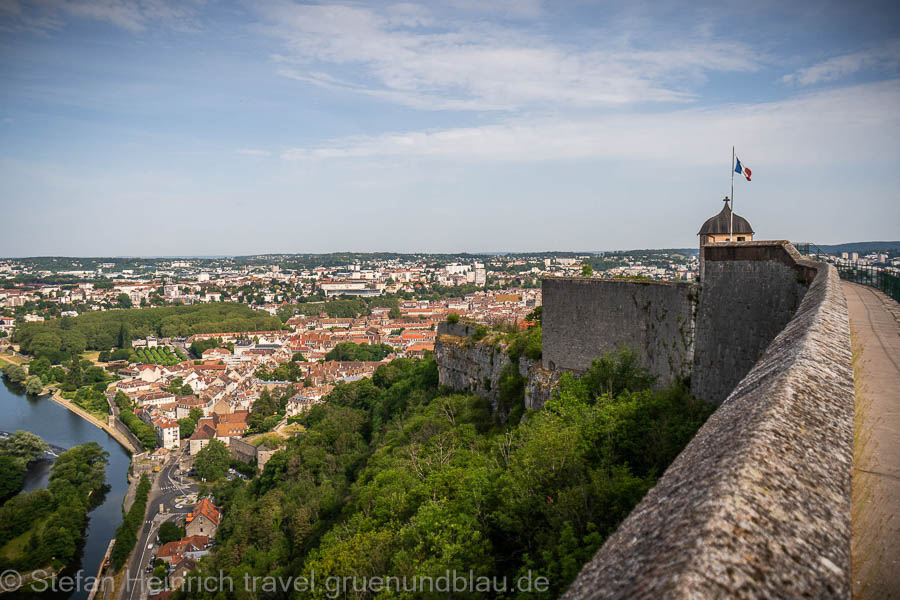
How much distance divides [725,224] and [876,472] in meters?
9.35

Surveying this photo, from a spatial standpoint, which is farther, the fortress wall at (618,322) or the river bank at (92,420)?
the river bank at (92,420)

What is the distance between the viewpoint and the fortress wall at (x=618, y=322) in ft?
37.8

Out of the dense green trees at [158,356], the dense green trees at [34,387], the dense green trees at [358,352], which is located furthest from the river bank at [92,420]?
the dense green trees at [358,352]

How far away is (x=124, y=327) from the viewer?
9688cm

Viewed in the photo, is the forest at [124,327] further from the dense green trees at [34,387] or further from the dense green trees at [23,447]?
the dense green trees at [23,447]

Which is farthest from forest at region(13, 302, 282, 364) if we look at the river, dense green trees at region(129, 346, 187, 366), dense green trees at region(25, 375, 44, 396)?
the river

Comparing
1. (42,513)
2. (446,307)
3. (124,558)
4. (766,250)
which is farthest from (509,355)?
(446,307)

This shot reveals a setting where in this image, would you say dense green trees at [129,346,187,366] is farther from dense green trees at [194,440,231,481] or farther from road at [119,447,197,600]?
dense green trees at [194,440,231,481]

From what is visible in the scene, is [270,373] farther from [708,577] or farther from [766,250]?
[708,577]

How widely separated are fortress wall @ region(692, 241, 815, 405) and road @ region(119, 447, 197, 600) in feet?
83.1

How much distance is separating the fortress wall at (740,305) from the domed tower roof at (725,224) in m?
1.87

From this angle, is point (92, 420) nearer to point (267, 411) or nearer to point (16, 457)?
point (267, 411)

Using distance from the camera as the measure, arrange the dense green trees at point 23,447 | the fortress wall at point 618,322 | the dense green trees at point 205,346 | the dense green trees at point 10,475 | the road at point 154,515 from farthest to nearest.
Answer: the dense green trees at point 205,346
the dense green trees at point 23,447
the dense green trees at point 10,475
the road at point 154,515
the fortress wall at point 618,322

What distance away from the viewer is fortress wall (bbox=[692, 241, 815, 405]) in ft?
27.0
